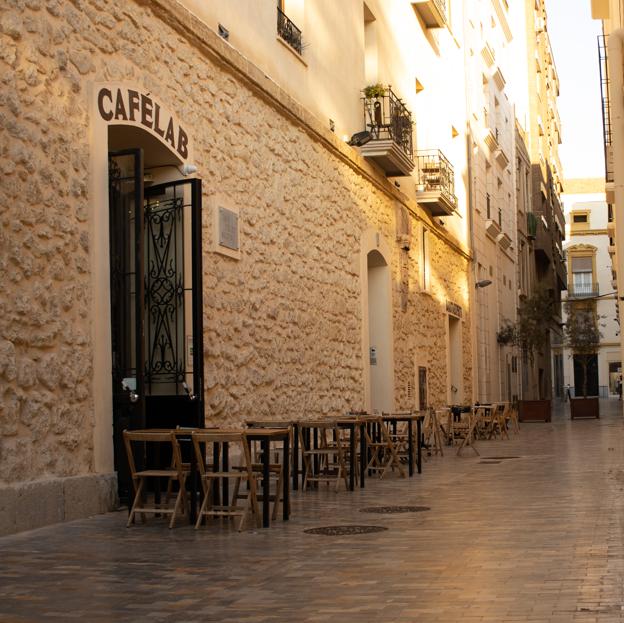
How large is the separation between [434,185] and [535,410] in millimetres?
10269

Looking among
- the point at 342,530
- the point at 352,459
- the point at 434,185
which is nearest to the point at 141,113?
the point at 352,459

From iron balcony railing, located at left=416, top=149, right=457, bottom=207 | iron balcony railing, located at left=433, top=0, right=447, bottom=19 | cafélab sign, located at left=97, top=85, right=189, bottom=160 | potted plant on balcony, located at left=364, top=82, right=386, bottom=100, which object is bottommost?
cafélab sign, located at left=97, top=85, right=189, bottom=160

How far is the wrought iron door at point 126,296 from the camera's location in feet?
31.0

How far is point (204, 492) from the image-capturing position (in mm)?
8367

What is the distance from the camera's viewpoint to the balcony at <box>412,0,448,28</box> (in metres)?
23.6

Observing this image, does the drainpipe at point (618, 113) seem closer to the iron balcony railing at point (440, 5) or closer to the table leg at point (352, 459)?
the table leg at point (352, 459)

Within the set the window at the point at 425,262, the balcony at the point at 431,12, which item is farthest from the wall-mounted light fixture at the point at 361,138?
the balcony at the point at 431,12

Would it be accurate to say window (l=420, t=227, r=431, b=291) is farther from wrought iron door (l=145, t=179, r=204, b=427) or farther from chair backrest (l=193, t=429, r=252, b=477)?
chair backrest (l=193, t=429, r=252, b=477)

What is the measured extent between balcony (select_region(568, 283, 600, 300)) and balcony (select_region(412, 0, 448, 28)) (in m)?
54.6

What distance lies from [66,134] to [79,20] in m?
1.12

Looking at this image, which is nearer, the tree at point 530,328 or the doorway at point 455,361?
the doorway at point 455,361

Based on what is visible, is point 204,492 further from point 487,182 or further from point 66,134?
point 487,182

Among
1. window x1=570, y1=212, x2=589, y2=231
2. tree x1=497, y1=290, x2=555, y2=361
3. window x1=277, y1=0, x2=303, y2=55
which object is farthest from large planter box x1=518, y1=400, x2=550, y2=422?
window x1=570, y1=212, x2=589, y2=231

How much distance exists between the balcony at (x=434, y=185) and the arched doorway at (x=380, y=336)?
12.4ft
